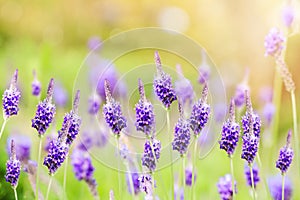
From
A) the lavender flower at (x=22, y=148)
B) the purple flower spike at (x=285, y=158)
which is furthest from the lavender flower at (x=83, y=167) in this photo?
the purple flower spike at (x=285, y=158)

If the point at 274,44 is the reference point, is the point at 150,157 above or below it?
below

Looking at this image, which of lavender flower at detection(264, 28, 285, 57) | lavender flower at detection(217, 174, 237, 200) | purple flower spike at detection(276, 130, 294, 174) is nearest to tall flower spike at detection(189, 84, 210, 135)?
purple flower spike at detection(276, 130, 294, 174)

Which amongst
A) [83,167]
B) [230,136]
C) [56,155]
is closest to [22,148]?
[83,167]

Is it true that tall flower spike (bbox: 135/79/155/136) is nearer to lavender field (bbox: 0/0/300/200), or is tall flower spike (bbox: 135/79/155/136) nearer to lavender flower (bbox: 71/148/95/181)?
lavender field (bbox: 0/0/300/200)

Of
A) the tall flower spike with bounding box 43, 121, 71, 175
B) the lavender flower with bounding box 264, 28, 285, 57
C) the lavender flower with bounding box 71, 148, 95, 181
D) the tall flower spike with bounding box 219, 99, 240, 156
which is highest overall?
the lavender flower with bounding box 264, 28, 285, 57

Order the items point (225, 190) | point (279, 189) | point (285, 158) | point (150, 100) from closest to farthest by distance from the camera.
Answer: point (285, 158), point (225, 190), point (279, 189), point (150, 100)

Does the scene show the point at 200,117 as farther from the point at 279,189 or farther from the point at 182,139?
the point at 279,189

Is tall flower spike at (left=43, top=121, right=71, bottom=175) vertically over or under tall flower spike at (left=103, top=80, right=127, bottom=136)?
under

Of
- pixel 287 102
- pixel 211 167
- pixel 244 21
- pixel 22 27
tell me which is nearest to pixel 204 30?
pixel 244 21

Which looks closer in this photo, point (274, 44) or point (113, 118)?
point (113, 118)
